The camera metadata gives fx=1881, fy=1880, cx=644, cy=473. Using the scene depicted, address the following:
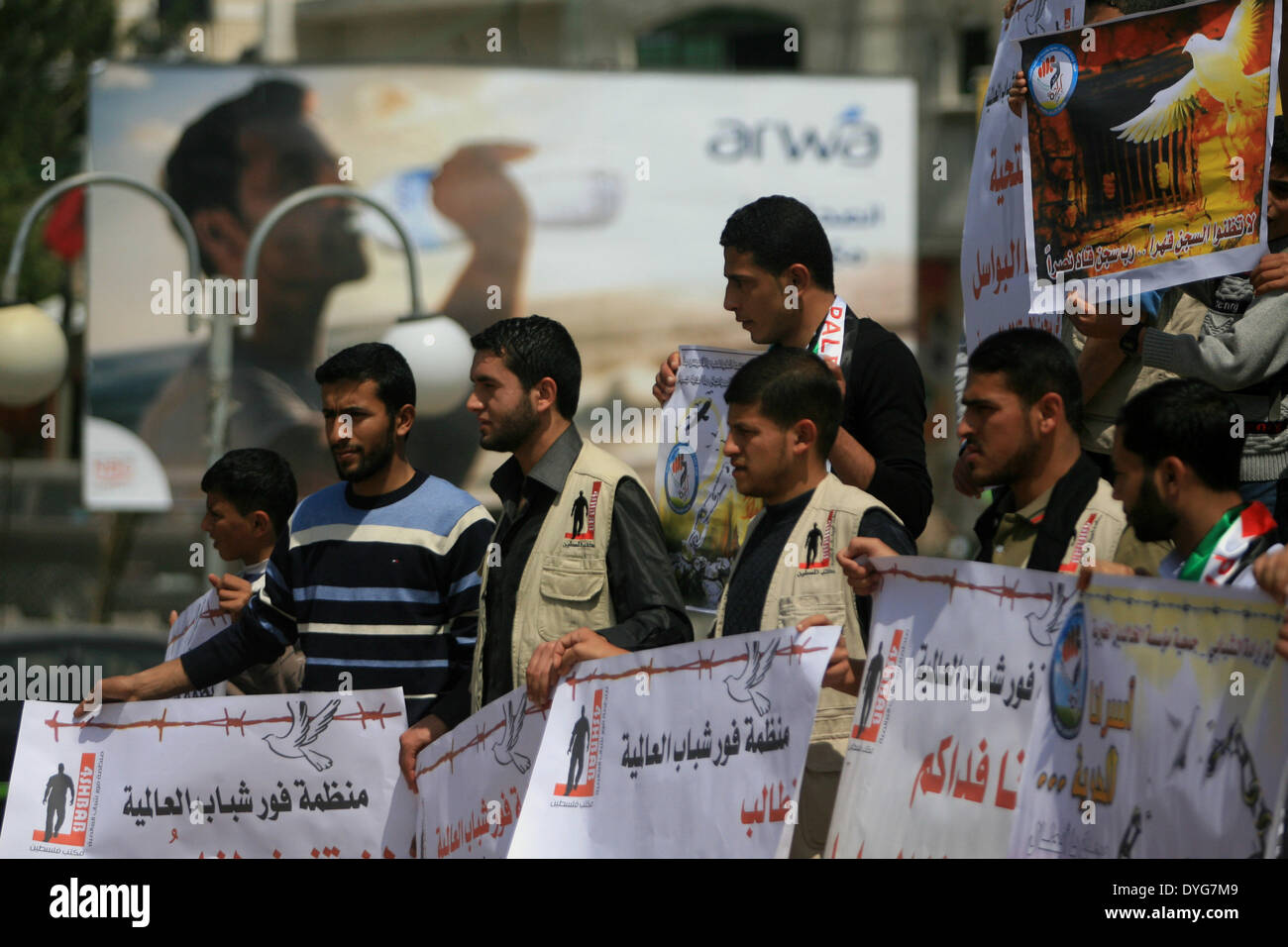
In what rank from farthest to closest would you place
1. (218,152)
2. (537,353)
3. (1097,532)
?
(218,152) < (537,353) < (1097,532)

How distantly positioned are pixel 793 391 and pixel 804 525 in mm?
327

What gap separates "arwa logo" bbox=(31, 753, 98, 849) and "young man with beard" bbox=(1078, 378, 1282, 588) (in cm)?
332

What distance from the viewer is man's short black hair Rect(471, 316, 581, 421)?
5168 mm

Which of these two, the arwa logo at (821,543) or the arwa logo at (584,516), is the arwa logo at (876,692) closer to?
the arwa logo at (821,543)

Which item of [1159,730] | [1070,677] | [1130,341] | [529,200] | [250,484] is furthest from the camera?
[529,200]

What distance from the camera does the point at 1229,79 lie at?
465 cm

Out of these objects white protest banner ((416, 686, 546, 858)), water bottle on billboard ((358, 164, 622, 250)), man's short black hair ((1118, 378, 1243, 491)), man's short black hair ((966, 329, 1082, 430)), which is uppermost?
water bottle on billboard ((358, 164, 622, 250))

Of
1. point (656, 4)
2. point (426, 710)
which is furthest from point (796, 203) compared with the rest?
point (656, 4)

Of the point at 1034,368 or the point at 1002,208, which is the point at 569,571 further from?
the point at 1002,208

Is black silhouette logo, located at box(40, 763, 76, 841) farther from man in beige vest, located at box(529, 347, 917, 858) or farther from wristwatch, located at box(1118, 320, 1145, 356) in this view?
wristwatch, located at box(1118, 320, 1145, 356)

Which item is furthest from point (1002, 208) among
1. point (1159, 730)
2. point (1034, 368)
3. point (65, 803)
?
point (65, 803)

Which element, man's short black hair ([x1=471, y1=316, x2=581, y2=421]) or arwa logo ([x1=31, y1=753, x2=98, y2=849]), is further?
arwa logo ([x1=31, y1=753, x2=98, y2=849])

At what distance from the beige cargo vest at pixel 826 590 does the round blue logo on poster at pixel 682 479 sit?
771mm

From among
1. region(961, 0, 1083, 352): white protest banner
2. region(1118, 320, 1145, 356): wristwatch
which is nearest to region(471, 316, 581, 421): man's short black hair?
region(961, 0, 1083, 352): white protest banner
